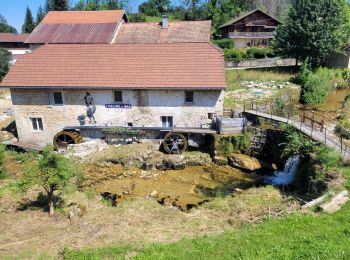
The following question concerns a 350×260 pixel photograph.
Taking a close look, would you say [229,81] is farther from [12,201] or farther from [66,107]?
[12,201]

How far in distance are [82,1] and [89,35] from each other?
40729 mm

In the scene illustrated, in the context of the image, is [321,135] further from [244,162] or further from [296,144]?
[244,162]

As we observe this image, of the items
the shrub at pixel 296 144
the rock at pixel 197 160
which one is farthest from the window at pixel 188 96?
the shrub at pixel 296 144

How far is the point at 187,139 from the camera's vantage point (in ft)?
70.5

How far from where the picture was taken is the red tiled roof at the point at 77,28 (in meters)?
33.4

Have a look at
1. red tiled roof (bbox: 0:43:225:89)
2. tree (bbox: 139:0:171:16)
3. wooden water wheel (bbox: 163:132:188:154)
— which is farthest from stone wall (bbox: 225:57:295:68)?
tree (bbox: 139:0:171:16)

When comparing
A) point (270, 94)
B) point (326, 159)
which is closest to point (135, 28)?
point (270, 94)

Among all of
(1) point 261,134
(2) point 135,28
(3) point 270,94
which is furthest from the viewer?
(2) point 135,28

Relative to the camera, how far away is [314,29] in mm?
33094

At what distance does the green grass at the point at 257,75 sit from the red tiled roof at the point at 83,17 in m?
13.2

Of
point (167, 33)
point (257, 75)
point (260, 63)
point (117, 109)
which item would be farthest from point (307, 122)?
point (260, 63)

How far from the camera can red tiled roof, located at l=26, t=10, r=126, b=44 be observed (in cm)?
3344

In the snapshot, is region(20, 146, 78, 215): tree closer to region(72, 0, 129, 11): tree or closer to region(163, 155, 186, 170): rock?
region(163, 155, 186, 170): rock

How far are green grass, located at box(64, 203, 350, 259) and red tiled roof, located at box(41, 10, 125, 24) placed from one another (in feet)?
95.1
